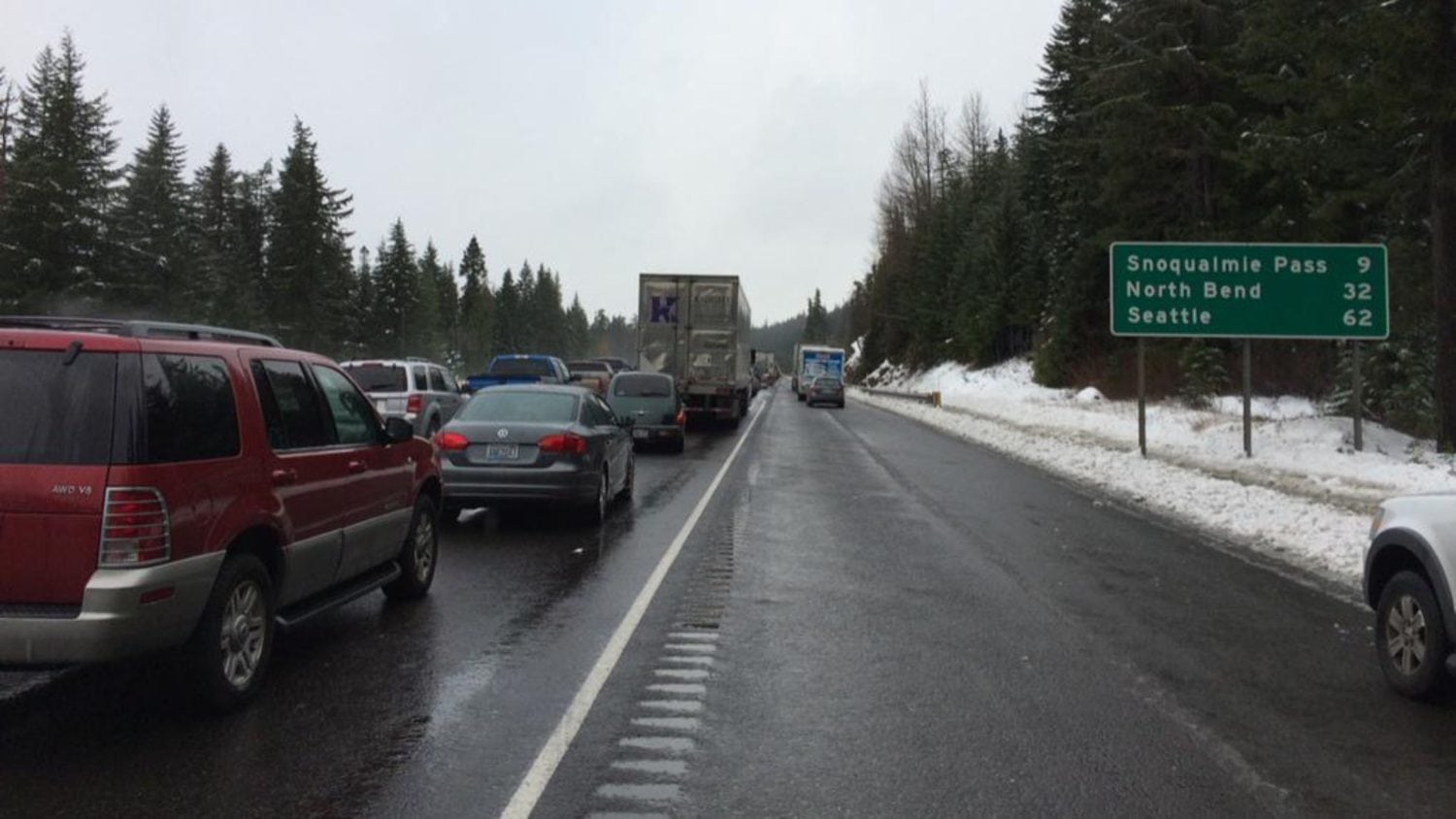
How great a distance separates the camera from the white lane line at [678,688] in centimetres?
559

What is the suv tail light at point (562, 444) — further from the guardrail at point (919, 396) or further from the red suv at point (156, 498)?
the guardrail at point (919, 396)

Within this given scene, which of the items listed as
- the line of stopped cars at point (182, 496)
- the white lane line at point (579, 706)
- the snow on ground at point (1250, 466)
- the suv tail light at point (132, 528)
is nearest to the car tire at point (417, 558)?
the line of stopped cars at point (182, 496)

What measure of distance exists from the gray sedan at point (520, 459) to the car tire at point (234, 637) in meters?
5.59

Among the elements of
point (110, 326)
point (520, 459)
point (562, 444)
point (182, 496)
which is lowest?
point (520, 459)

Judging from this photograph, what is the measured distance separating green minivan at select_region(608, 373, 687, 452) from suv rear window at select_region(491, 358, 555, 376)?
5102mm

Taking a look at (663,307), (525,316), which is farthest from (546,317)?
(663,307)

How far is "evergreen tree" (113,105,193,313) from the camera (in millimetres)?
52938

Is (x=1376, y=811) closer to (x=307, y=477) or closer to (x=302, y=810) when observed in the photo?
(x=302, y=810)

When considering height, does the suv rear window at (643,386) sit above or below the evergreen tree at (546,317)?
below

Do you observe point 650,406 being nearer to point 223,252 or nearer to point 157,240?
point 157,240

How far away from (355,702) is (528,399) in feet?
22.8

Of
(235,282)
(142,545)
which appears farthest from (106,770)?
(235,282)

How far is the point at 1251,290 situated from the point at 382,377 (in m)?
16.3

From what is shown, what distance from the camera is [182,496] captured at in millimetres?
4625
